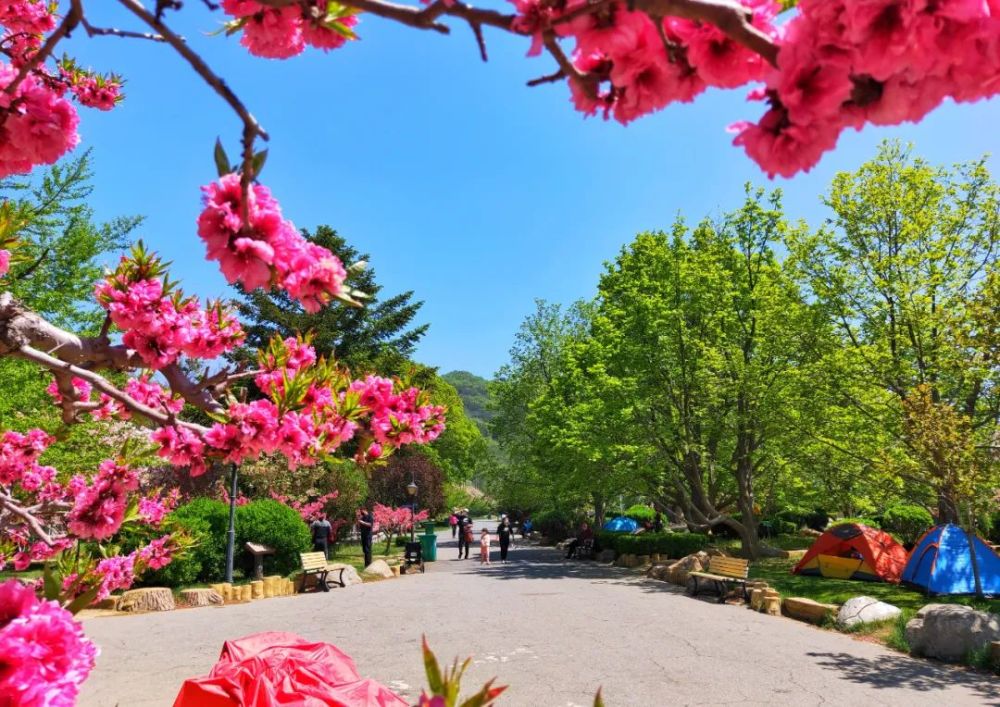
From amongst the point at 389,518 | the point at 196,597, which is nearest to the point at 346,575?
the point at 196,597

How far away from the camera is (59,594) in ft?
5.67

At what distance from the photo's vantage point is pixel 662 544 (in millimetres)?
22203

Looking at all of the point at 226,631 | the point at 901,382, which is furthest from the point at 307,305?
the point at 901,382

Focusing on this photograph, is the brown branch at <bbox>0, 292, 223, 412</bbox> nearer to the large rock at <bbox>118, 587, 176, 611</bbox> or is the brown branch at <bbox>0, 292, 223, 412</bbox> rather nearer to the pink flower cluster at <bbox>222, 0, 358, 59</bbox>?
the pink flower cluster at <bbox>222, 0, 358, 59</bbox>

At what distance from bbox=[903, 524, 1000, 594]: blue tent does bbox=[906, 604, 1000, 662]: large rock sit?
5960 millimetres

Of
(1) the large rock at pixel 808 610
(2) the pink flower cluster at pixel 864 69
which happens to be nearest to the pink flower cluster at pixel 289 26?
(2) the pink flower cluster at pixel 864 69

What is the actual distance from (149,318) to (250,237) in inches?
64.2

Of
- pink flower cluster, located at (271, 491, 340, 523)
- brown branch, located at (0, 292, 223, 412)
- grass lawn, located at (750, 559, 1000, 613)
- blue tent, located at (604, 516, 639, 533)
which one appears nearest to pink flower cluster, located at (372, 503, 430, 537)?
pink flower cluster, located at (271, 491, 340, 523)

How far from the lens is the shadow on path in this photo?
7.34m

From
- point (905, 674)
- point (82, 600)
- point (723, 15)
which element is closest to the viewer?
point (723, 15)

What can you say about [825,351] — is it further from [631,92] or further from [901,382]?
[631,92]

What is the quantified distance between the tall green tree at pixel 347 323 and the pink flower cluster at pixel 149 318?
90.0ft

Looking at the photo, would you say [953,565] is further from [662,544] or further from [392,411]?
[392,411]

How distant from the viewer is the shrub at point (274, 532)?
655 inches
